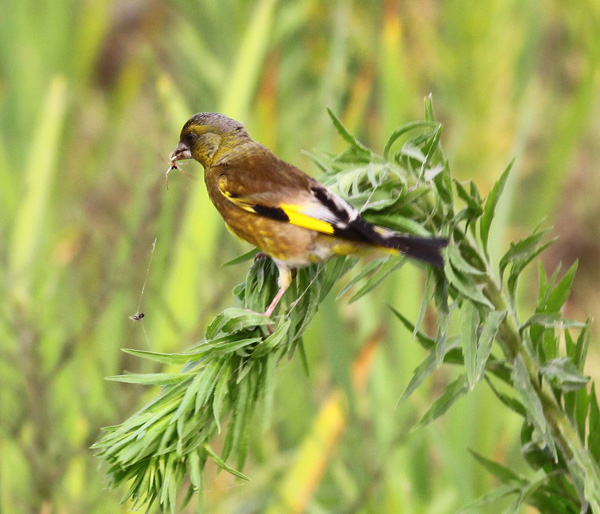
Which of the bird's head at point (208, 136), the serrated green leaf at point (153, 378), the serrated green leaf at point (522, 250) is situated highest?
the bird's head at point (208, 136)

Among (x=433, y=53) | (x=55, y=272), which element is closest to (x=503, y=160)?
(x=433, y=53)

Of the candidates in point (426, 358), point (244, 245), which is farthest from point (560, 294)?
point (244, 245)

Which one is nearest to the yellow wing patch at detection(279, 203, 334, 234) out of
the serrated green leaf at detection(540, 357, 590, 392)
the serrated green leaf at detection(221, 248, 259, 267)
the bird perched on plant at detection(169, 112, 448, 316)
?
the bird perched on plant at detection(169, 112, 448, 316)

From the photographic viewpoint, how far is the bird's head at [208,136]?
128 cm

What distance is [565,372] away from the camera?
32.3 inches

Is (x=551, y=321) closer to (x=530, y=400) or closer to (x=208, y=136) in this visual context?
(x=530, y=400)

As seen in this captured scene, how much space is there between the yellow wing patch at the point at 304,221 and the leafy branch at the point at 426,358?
91 millimetres

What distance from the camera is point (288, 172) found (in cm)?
112

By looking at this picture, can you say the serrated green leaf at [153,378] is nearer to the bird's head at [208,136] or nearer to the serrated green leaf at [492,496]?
the serrated green leaf at [492,496]

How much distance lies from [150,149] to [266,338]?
117cm

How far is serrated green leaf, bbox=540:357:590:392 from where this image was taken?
2.66 ft

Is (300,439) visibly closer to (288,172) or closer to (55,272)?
(55,272)

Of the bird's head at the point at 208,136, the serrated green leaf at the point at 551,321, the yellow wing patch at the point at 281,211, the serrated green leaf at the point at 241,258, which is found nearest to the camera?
the serrated green leaf at the point at 551,321

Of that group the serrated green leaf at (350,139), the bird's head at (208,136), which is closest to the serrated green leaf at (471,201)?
the serrated green leaf at (350,139)
